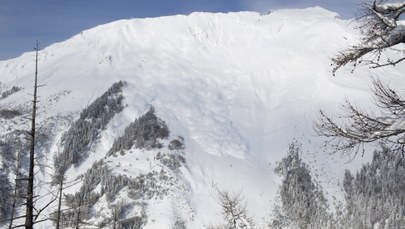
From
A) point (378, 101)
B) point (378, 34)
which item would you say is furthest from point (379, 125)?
point (378, 34)

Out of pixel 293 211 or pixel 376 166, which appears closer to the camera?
pixel 293 211

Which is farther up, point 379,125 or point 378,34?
point 378,34

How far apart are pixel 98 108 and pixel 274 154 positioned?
7953 centimetres

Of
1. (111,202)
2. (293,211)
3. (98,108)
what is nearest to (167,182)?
(111,202)

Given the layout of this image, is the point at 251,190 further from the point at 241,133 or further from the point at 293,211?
the point at 241,133

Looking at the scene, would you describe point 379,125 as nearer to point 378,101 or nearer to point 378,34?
point 378,101

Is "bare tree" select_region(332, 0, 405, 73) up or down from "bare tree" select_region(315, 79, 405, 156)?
up

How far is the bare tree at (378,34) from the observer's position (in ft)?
20.2

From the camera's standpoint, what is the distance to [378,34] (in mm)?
6406

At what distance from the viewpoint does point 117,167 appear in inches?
6432

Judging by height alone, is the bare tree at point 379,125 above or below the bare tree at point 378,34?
below

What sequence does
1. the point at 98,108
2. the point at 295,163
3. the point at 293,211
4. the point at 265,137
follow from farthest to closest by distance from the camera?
the point at 98,108 < the point at 265,137 < the point at 295,163 < the point at 293,211

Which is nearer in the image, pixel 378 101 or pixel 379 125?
pixel 379 125

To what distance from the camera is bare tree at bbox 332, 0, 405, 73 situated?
615 cm
